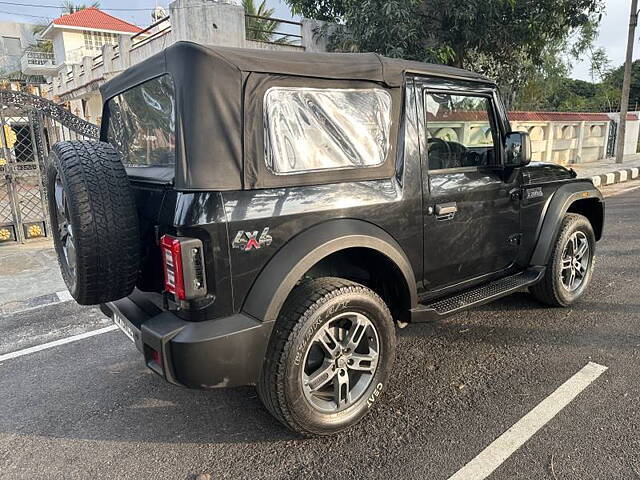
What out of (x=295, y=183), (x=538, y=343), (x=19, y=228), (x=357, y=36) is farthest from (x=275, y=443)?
(x=357, y=36)

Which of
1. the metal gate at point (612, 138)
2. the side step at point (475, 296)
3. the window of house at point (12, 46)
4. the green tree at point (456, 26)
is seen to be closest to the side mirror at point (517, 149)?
the side step at point (475, 296)

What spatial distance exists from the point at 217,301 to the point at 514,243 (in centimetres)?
241

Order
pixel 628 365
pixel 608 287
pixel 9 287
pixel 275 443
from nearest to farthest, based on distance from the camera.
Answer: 1. pixel 275 443
2. pixel 628 365
3. pixel 608 287
4. pixel 9 287

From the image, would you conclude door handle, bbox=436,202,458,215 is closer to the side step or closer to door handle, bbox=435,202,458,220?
door handle, bbox=435,202,458,220

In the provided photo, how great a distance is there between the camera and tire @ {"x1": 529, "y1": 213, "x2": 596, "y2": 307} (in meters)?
3.86

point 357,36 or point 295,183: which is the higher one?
point 357,36

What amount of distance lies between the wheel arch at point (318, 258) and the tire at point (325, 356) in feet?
0.42

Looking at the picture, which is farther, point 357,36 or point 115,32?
point 115,32

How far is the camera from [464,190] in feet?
10.3

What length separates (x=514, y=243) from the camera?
361 centimetres

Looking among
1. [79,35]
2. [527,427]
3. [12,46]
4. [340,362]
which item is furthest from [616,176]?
[12,46]

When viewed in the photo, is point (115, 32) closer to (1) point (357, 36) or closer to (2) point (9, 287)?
(1) point (357, 36)

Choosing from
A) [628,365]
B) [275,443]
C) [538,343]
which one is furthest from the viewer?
[538,343]

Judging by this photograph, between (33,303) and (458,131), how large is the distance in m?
4.47
